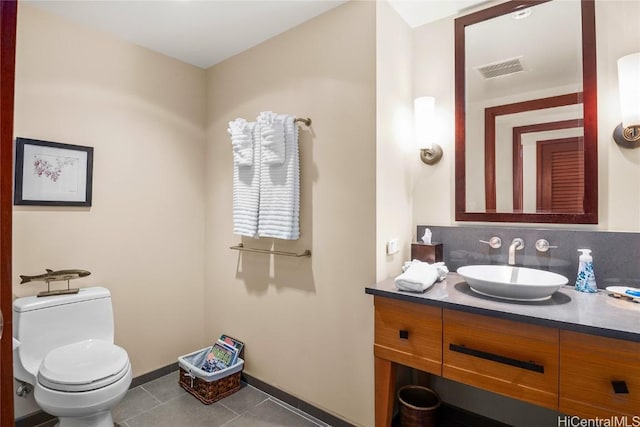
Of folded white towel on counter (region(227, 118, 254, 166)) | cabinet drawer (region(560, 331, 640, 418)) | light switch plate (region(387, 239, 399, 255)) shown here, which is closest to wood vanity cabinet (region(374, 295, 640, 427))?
cabinet drawer (region(560, 331, 640, 418))

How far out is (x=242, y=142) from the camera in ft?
7.55

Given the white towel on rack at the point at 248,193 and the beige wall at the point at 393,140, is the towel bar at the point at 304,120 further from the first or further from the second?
the beige wall at the point at 393,140

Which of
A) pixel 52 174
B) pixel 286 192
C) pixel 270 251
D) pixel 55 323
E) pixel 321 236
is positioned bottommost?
pixel 55 323

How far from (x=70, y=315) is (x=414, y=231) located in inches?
84.2

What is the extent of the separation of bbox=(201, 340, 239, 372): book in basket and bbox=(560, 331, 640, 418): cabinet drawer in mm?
1944

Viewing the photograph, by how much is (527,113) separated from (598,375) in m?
1.32

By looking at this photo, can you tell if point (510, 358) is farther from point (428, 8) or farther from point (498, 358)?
point (428, 8)

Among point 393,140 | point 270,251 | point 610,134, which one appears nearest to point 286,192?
point 270,251

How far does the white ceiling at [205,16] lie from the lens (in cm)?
195

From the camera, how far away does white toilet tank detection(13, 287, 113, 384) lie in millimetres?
1769

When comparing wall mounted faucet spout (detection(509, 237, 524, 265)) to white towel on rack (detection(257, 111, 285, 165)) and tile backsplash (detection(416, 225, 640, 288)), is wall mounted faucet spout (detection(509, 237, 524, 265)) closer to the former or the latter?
tile backsplash (detection(416, 225, 640, 288))

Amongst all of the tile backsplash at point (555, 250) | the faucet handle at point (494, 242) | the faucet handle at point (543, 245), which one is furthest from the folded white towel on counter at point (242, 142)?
the faucet handle at point (543, 245)

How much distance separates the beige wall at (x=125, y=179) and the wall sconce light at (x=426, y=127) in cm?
178

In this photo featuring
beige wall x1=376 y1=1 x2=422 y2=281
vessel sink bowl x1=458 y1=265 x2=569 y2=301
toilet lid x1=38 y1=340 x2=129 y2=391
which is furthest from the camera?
beige wall x1=376 y1=1 x2=422 y2=281
